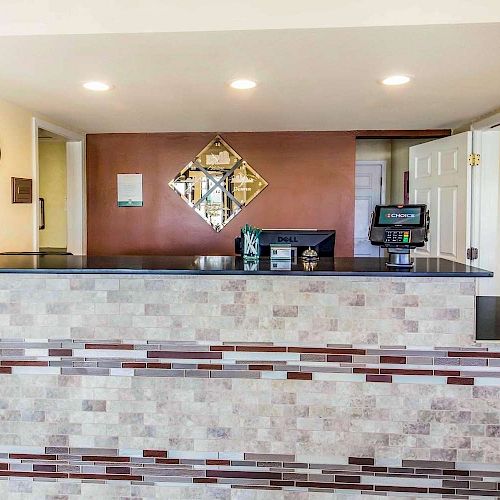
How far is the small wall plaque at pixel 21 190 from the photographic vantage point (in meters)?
3.20

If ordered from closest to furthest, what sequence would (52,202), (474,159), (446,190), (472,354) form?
(472,354)
(474,159)
(446,190)
(52,202)

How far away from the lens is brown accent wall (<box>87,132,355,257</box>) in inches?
173

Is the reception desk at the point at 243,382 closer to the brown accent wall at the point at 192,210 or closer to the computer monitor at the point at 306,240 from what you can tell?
the computer monitor at the point at 306,240

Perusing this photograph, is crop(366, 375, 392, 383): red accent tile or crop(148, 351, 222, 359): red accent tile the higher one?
crop(148, 351, 222, 359): red accent tile

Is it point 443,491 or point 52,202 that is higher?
point 52,202

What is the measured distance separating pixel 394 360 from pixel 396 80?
4.92 feet

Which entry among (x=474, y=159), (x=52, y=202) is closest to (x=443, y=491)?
(x=474, y=159)

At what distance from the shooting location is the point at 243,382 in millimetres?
2244

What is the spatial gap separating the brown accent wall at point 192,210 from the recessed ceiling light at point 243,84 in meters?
1.56

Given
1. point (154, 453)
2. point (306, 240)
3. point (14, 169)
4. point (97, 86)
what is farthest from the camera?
point (14, 169)

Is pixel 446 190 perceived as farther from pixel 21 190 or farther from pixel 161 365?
pixel 21 190

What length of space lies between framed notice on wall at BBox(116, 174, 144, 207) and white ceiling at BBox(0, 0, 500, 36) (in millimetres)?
2493

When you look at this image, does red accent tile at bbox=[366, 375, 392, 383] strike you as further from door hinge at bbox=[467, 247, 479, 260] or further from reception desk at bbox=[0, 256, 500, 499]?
door hinge at bbox=[467, 247, 479, 260]

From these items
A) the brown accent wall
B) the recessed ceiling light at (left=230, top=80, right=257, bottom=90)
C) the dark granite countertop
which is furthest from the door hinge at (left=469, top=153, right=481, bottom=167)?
the recessed ceiling light at (left=230, top=80, right=257, bottom=90)
